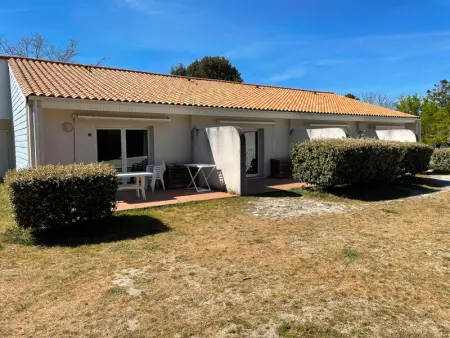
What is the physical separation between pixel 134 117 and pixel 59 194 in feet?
19.2

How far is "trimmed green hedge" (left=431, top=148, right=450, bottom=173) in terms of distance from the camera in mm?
16891

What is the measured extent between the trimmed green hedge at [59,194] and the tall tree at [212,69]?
3044 centimetres

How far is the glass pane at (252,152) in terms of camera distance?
15.0 m

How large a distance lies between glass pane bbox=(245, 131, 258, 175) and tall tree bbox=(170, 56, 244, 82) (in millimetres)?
22028

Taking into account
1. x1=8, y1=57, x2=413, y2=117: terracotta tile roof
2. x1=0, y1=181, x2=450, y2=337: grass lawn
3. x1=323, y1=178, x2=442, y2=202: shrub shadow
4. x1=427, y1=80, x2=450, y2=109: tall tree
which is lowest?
x1=0, y1=181, x2=450, y2=337: grass lawn

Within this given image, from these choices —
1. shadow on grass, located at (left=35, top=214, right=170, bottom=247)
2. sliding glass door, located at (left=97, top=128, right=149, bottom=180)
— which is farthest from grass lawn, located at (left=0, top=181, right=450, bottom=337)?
sliding glass door, located at (left=97, top=128, right=149, bottom=180)

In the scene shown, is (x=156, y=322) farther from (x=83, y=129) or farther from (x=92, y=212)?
(x=83, y=129)

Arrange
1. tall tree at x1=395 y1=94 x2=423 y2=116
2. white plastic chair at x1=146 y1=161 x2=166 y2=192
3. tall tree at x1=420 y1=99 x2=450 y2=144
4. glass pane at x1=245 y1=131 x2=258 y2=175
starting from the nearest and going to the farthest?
white plastic chair at x1=146 y1=161 x2=166 y2=192
glass pane at x1=245 y1=131 x2=258 y2=175
tall tree at x1=420 y1=99 x2=450 y2=144
tall tree at x1=395 y1=94 x2=423 y2=116

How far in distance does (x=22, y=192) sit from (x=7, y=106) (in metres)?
10.6

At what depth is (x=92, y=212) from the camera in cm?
654

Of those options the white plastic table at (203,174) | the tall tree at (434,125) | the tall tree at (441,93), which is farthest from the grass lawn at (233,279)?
the tall tree at (441,93)

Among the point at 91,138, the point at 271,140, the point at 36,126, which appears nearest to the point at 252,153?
the point at 271,140

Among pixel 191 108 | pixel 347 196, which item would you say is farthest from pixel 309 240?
pixel 191 108

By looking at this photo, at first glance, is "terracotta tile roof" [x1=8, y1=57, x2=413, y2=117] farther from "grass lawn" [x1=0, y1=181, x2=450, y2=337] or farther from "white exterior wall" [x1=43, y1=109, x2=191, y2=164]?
"grass lawn" [x1=0, y1=181, x2=450, y2=337]
